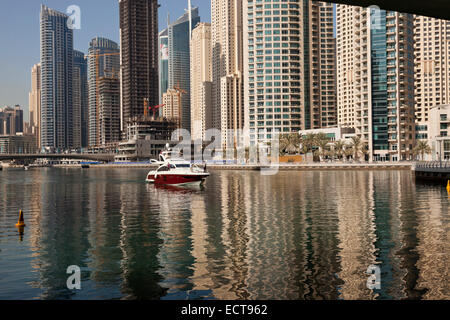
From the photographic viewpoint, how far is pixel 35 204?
188 ft

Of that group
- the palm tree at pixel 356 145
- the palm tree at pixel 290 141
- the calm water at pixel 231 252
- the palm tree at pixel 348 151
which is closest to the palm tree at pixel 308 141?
the palm tree at pixel 290 141

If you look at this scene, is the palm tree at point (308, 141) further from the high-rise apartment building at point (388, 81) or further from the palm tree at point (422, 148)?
the palm tree at point (422, 148)

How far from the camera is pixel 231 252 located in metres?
26.2

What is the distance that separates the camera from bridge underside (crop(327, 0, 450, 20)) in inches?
904

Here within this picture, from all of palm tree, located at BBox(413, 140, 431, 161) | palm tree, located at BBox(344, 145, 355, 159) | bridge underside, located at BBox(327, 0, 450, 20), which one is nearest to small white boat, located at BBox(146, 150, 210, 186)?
bridge underside, located at BBox(327, 0, 450, 20)

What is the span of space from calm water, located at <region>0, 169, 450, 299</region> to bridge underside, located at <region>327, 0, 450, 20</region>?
12774mm

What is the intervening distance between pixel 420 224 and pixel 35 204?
43914 millimetres

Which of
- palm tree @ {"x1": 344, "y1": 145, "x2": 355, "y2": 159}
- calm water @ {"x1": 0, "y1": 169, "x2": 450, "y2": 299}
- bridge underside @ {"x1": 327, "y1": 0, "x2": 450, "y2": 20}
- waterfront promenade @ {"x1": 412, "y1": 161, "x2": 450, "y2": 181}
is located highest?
bridge underside @ {"x1": 327, "y1": 0, "x2": 450, "y2": 20}

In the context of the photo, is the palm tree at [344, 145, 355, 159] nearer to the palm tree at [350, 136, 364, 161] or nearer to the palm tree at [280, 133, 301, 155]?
the palm tree at [350, 136, 364, 161]

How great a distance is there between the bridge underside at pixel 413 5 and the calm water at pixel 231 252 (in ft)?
41.9

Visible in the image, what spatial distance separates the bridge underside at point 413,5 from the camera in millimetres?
22969

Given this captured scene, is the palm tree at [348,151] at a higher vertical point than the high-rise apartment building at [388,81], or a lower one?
lower
